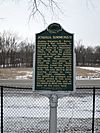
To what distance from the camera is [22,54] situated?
76375 mm

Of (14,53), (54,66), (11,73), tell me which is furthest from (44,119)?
(14,53)

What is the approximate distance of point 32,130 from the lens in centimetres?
751

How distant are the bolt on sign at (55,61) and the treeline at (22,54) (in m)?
54.8

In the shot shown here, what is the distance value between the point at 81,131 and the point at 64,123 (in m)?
1.02

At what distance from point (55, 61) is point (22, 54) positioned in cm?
7198

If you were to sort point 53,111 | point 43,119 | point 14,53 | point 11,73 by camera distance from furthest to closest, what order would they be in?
point 14,53
point 11,73
point 43,119
point 53,111

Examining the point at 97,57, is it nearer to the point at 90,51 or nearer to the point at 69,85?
the point at 90,51

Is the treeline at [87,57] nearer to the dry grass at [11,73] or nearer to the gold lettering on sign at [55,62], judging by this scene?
the dry grass at [11,73]

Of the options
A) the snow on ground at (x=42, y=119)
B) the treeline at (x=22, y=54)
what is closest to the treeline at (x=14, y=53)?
the treeline at (x=22, y=54)

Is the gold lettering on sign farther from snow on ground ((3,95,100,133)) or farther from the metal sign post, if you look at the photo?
snow on ground ((3,95,100,133))

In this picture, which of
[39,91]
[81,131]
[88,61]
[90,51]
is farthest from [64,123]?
[90,51]

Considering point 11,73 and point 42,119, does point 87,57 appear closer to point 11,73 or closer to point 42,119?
point 11,73

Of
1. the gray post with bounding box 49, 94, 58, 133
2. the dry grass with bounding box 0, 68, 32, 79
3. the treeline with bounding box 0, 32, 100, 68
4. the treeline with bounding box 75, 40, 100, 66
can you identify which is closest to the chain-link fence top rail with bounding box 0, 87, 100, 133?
the gray post with bounding box 49, 94, 58, 133

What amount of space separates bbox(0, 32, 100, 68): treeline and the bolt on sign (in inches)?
2158
